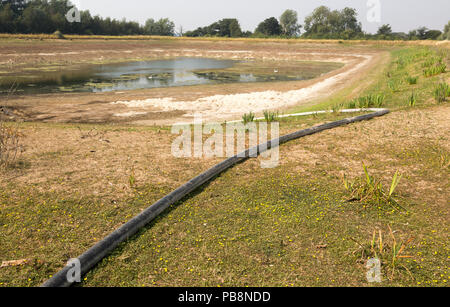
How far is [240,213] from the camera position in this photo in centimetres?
538

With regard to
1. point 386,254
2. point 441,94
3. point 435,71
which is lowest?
point 386,254

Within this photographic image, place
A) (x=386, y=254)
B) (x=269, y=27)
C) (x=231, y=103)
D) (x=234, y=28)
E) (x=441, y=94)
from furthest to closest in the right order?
(x=269, y=27), (x=234, y=28), (x=231, y=103), (x=441, y=94), (x=386, y=254)

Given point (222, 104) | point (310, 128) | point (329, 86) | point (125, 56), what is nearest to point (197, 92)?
point (222, 104)

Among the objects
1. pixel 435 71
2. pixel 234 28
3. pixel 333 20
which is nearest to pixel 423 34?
pixel 333 20

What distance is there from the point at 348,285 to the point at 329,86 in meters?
20.9

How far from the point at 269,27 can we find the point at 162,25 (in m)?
52.3

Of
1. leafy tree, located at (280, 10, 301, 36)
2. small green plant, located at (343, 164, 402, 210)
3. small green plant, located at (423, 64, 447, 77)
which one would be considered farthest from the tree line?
small green plant, located at (343, 164, 402, 210)

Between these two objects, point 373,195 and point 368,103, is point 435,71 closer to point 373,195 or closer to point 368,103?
point 368,103

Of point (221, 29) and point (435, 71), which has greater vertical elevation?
point (221, 29)

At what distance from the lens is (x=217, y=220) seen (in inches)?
204

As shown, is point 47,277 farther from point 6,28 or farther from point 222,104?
point 6,28

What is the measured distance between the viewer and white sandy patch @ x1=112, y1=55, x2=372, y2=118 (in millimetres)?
16344

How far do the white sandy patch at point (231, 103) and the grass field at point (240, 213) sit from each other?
292 inches

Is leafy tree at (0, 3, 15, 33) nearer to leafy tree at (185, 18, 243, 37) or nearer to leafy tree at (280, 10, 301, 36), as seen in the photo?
leafy tree at (185, 18, 243, 37)
